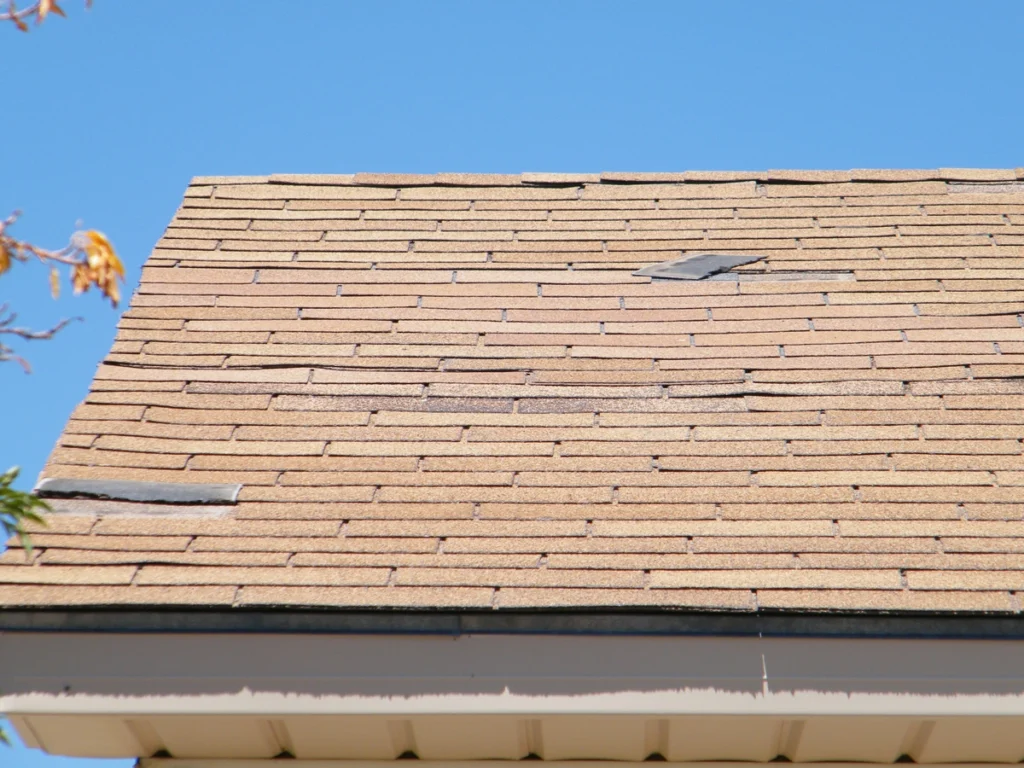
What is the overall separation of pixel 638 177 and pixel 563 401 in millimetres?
2227

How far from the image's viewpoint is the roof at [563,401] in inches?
174

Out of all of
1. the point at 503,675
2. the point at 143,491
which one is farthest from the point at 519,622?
the point at 143,491

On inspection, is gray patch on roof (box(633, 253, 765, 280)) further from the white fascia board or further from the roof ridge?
the white fascia board

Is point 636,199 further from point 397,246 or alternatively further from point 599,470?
point 599,470

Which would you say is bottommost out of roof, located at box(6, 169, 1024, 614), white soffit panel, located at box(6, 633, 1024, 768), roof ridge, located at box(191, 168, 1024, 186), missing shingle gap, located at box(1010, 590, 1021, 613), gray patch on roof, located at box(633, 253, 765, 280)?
white soffit panel, located at box(6, 633, 1024, 768)

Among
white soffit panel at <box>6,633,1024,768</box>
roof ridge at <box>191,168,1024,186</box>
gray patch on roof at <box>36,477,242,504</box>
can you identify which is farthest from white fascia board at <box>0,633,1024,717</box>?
roof ridge at <box>191,168,1024,186</box>

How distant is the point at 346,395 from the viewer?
5449 mm

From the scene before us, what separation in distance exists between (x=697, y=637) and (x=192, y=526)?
177 cm

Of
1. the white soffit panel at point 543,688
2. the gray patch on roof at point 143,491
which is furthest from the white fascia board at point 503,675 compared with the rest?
the gray patch on roof at point 143,491

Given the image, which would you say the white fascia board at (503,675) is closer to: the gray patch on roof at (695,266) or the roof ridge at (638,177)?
the gray patch on roof at (695,266)

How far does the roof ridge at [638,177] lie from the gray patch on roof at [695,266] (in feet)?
2.86

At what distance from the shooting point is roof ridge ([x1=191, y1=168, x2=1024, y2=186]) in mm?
7172

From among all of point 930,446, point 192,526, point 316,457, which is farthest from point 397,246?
point 930,446

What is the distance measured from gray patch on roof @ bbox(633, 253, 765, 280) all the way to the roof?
0.07 meters
